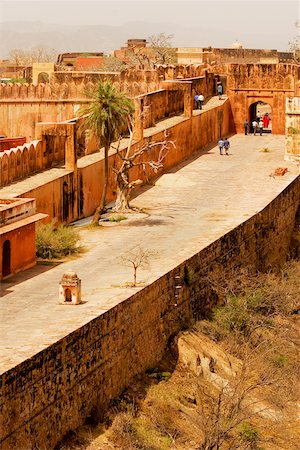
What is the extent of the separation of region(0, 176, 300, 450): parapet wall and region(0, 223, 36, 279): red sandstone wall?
2817 millimetres

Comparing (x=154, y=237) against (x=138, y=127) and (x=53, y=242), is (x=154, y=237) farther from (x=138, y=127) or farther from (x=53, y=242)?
(x=138, y=127)

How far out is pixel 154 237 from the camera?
27.3m

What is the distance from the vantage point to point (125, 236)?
2761 centimetres

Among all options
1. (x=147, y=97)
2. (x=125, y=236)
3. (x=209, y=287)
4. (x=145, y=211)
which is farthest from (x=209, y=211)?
(x=147, y=97)

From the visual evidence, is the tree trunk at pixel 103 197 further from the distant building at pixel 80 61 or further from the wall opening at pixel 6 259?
the distant building at pixel 80 61

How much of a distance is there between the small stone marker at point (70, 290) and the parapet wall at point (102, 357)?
2.68ft

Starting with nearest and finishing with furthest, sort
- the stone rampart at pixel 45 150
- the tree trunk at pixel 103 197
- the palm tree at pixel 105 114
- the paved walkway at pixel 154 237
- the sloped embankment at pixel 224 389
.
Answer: the sloped embankment at pixel 224 389 → the paved walkway at pixel 154 237 → the stone rampart at pixel 45 150 → the tree trunk at pixel 103 197 → the palm tree at pixel 105 114

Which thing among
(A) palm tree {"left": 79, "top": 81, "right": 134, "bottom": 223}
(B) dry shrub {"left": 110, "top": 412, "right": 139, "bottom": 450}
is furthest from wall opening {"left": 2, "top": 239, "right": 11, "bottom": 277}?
(A) palm tree {"left": 79, "top": 81, "right": 134, "bottom": 223}

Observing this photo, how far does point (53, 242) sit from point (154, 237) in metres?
2.86

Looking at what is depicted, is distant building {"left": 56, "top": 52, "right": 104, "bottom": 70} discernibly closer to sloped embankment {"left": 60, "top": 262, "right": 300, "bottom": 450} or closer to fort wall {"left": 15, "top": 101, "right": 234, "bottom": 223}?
fort wall {"left": 15, "top": 101, "right": 234, "bottom": 223}

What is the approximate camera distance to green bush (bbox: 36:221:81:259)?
25.1 meters

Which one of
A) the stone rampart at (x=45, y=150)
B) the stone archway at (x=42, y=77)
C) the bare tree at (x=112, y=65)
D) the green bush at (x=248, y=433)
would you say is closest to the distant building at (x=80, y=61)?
the bare tree at (x=112, y=65)

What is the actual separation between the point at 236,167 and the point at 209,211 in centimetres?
792

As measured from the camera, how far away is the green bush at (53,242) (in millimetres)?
25125
